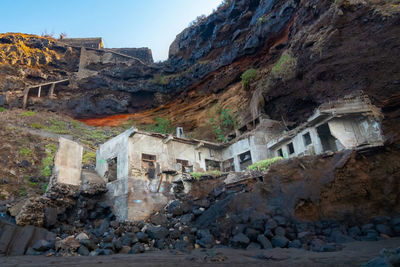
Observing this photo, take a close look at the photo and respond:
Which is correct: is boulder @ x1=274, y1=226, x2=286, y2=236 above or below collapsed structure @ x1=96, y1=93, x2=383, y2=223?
below

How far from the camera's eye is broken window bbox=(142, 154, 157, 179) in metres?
19.8

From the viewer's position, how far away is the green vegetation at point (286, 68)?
24375 millimetres

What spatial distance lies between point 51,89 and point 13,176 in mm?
26573

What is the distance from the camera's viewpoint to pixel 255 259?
8898 mm

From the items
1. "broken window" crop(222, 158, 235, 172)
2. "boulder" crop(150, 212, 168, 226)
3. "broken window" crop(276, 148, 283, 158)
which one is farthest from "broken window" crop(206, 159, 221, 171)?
"boulder" crop(150, 212, 168, 226)

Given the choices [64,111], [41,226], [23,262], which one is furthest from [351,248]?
[64,111]

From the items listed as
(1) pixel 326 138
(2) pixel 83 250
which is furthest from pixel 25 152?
(1) pixel 326 138

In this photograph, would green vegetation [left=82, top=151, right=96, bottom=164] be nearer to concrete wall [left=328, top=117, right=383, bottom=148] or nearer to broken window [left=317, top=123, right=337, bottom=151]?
broken window [left=317, top=123, right=337, bottom=151]

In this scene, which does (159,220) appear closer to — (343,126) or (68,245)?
(68,245)

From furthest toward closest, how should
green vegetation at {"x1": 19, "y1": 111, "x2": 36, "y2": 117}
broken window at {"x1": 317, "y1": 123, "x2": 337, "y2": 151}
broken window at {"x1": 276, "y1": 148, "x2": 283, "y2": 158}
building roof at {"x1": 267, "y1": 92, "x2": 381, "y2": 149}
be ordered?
green vegetation at {"x1": 19, "y1": 111, "x2": 36, "y2": 117} < broken window at {"x1": 276, "y1": 148, "x2": 283, "y2": 158} < broken window at {"x1": 317, "y1": 123, "x2": 337, "y2": 151} < building roof at {"x1": 267, "y1": 92, "x2": 381, "y2": 149}

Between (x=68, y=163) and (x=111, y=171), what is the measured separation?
10.9 ft

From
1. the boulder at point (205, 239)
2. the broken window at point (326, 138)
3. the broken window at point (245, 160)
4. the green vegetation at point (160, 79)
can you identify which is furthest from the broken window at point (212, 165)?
the green vegetation at point (160, 79)

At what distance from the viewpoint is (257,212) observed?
41.2 feet

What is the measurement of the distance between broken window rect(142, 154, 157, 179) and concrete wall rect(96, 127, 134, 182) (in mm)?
1501
